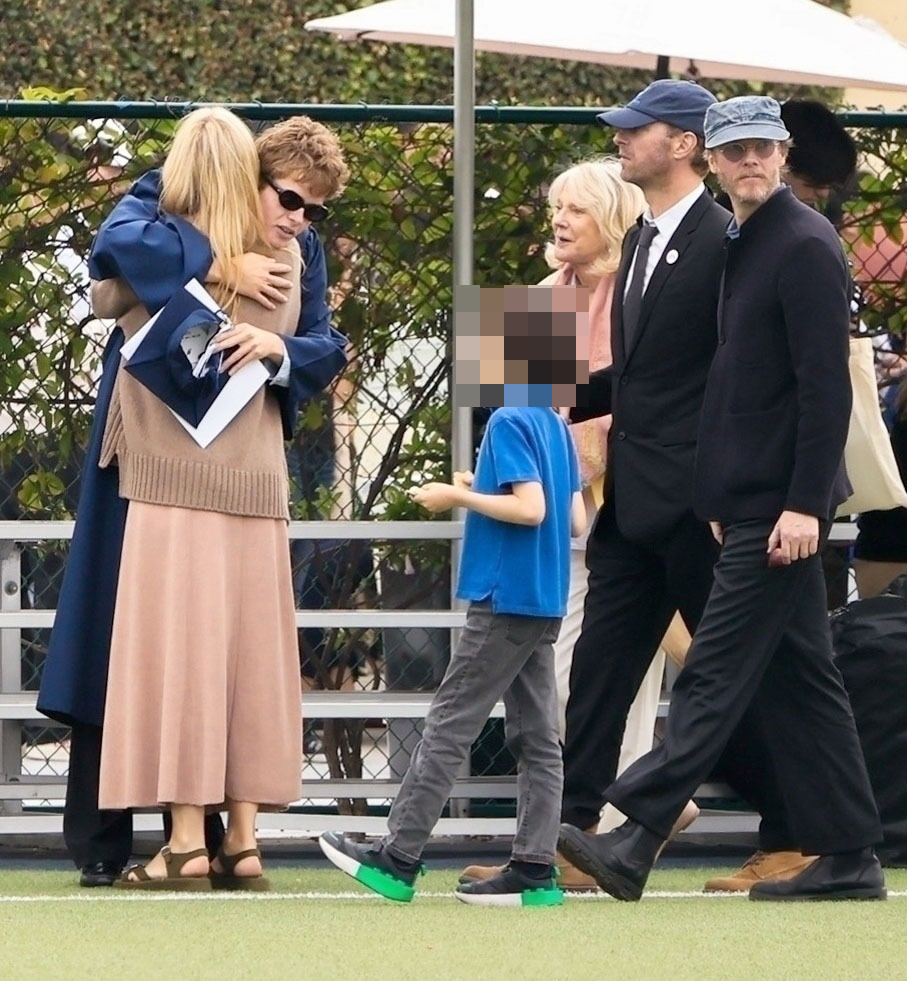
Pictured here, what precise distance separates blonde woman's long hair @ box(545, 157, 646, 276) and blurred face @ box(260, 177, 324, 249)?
27.9 inches

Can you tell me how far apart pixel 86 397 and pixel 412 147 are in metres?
1.16

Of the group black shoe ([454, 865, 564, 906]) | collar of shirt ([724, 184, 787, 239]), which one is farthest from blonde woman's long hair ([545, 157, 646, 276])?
black shoe ([454, 865, 564, 906])

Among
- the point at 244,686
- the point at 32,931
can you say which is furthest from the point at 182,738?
the point at 32,931

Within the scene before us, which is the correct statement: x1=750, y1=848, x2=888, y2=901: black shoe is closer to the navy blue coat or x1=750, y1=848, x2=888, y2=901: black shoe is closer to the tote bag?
the tote bag

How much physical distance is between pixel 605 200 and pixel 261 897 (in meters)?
1.90

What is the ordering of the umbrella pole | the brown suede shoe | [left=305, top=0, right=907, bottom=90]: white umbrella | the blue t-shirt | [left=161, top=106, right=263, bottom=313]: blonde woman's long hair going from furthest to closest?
[left=305, top=0, right=907, bottom=90]: white umbrella, the umbrella pole, the brown suede shoe, [left=161, top=106, right=263, bottom=313]: blonde woman's long hair, the blue t-shirt

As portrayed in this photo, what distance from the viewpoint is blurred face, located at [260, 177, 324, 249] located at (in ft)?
17.5

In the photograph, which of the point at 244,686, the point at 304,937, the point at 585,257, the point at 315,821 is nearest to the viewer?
the point at 304,937

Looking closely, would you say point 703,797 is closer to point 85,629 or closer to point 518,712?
point 518,712

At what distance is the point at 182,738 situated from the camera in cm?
519

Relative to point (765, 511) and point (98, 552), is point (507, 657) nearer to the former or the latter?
point (765, 511)

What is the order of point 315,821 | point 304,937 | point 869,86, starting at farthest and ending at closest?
point 869,86, point 315,821, point 304,937

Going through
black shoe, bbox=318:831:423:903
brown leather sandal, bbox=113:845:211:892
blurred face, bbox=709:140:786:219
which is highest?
blurred face, bbox=709:140:786:219

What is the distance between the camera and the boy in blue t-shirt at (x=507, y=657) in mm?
4902
